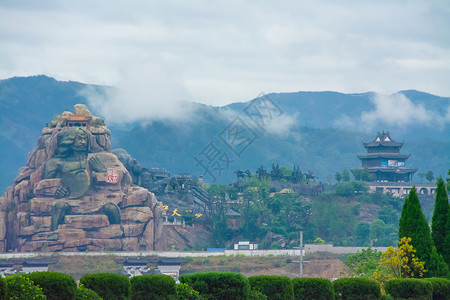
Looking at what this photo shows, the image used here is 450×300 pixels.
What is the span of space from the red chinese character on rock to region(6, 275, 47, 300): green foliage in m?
72.4

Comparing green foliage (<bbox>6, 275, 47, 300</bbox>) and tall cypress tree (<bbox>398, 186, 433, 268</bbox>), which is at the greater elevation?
tall cypress tree (<bbox>398, 186, 433, 268</bbox>)

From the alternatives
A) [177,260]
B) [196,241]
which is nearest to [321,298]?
[177,260]

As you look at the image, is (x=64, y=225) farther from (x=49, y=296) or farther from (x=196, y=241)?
(x=49, y=296)

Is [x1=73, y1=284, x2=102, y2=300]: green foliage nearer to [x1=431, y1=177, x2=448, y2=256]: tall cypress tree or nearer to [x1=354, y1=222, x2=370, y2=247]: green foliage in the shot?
[x1=431, y1=177, x2=448, y2=256]: tall cypress tree

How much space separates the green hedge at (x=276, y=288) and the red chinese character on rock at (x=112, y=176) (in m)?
65.7

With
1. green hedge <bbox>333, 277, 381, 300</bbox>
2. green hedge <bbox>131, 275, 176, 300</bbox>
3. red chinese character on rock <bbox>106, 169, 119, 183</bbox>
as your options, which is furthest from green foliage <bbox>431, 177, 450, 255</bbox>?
red chinese character on rock <bbox>106, 169, 119, 183</bbox>

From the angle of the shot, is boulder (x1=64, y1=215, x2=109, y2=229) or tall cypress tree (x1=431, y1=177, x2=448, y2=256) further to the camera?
boulder (x1=64, y1=215, x2=109, y2=229)

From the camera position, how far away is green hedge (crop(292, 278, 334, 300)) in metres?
32.2

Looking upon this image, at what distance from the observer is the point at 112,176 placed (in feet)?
316

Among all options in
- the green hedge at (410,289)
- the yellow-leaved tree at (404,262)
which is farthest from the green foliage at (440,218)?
the green hedge at (410,289)

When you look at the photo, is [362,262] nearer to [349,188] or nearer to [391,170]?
[349,188]

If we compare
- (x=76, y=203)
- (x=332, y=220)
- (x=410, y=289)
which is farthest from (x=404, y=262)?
(x=332, y=220)

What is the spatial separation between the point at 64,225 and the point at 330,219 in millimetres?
38451

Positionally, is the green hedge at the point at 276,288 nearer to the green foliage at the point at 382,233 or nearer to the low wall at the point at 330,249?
the low wall at the point at 330,249
